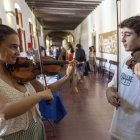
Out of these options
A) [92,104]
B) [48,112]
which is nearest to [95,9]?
[92,104]

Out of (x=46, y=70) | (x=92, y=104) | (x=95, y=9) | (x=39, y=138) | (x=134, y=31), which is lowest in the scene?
(x=92, y=104)

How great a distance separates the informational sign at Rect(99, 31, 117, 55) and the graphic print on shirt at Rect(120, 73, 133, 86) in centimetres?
524

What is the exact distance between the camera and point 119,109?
4.10ft

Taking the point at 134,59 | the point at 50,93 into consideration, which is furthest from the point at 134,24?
the point at 50,93

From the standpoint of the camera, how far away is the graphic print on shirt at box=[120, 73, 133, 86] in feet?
3.89

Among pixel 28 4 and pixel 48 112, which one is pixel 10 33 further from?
pixel 28 4

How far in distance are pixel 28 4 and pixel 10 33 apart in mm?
8045

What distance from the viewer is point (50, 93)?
1.02m

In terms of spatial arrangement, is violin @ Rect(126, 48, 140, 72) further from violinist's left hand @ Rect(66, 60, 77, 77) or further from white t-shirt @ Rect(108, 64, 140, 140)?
violinist's left hand @ Rect(66, 60, 77, 77)

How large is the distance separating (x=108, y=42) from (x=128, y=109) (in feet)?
20.5

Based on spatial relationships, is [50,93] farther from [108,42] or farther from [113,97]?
[108,42]

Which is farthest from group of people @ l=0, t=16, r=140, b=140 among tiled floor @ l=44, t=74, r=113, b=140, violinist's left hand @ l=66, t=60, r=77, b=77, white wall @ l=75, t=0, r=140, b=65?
white wall @ l=75, t=0, r=140, b=65

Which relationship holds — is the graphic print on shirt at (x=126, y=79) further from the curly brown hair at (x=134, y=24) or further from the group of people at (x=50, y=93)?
the curly brown hair at (x=134, y=24)

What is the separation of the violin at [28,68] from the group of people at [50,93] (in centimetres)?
3
